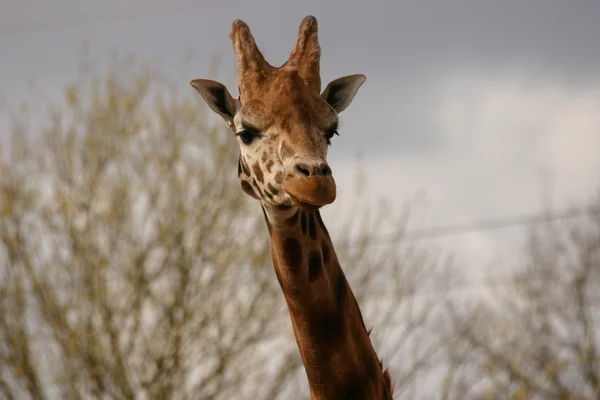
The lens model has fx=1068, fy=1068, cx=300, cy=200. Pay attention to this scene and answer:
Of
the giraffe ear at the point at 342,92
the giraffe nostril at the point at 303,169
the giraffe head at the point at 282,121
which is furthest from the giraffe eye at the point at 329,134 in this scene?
the giraffe ear at the point at 342,92

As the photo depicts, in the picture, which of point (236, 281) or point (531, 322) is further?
point (531, 322)

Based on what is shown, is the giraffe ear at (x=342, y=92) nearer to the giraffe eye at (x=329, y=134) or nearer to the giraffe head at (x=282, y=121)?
the giraffe head at (x=282, y=121)

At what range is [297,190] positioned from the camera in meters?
4.74

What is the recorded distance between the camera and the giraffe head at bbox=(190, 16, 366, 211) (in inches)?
188

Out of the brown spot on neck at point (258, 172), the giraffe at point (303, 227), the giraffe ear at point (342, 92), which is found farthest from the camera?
the giraffe ear at point (342, 92)

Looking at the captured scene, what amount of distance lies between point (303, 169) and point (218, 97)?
1194 millimetres

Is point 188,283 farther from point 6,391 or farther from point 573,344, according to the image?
point 573,344

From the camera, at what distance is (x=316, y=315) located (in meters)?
5.22

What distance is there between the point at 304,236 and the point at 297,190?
580 mm

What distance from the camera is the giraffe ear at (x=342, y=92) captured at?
19.2 ft

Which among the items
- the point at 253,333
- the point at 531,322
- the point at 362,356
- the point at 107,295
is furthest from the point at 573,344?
the point at 362,356

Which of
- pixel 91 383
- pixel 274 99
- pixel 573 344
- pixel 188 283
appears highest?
pixel 274 99

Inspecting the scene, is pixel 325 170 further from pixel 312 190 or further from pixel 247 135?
pixel 247 135

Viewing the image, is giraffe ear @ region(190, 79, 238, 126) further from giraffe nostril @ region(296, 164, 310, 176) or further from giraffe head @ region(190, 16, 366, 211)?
giraffe nostril @ region(296, 164, 310, 176)
